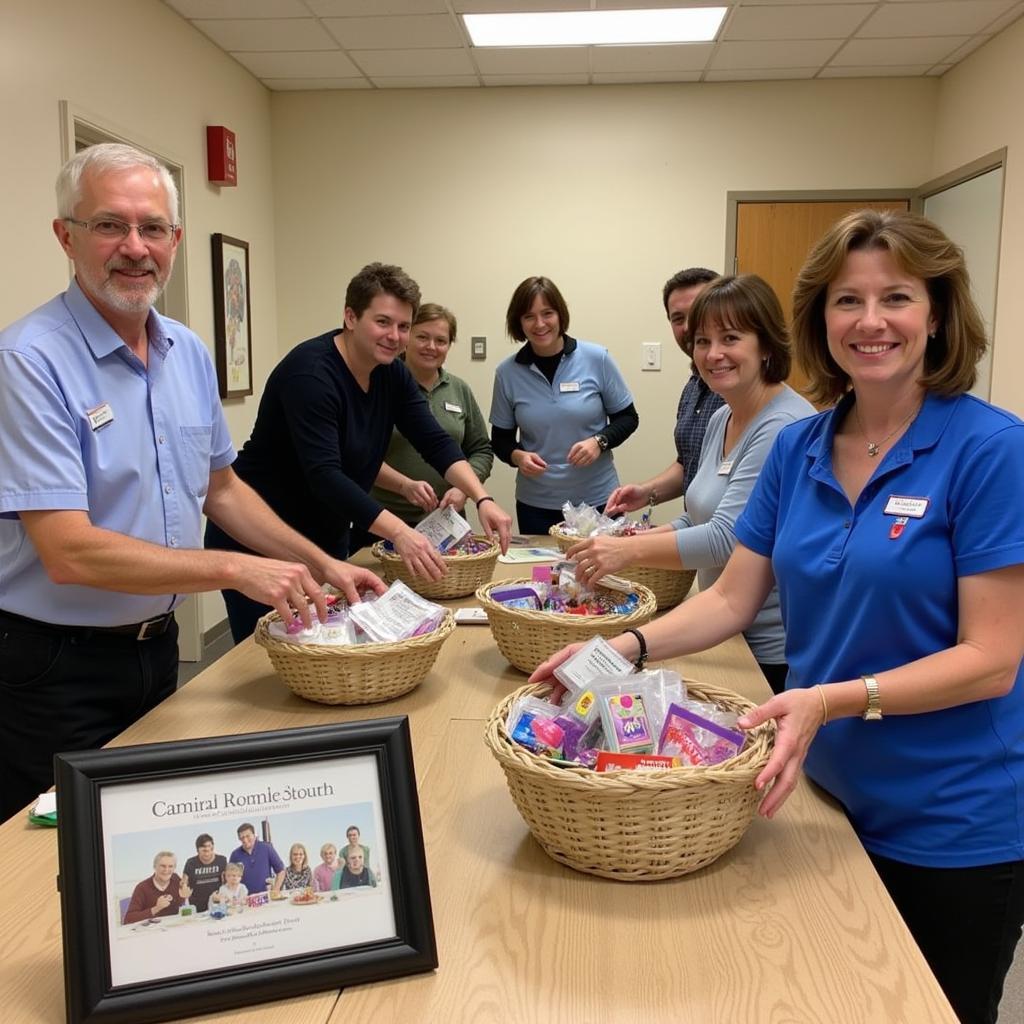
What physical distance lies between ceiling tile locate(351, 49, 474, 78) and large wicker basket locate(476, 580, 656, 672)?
3.62 meters

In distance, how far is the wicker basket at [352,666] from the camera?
152 centimetres

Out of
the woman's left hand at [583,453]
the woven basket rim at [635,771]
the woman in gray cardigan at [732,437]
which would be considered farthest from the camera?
the woman's left hand at [583,453]

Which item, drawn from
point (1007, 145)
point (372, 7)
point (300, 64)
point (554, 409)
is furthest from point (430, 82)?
point (1007, 145)

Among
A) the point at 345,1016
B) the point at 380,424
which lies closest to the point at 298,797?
the point at 345,1016

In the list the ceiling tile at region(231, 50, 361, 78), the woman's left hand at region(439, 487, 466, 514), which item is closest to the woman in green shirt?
the woman's left hand at region(439, 487, 466, 514)

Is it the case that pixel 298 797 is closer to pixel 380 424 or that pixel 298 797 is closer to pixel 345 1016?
pixel 345 1016

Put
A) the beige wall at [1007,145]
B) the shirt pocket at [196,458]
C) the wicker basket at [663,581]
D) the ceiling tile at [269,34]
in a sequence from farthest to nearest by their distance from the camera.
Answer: the ceiling tile at [269,34]
the beige wall at [1007,145]
the wicker basket at [663,581]
the shirt pocket at [196,458]

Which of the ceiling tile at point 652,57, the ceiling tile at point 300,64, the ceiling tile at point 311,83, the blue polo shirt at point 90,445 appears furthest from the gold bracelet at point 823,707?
the ceiling tile at point 311,83

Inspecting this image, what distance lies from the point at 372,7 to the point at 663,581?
302 centimetres

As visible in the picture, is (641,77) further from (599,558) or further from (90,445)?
(90,445)

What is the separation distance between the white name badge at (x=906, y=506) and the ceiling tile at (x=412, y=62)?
13.0ft

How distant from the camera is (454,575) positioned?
7.48 feet

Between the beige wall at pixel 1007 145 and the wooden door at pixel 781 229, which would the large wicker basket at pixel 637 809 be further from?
the wooden door at pixel 781 229

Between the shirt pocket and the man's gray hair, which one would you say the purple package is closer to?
the shirt pocket
